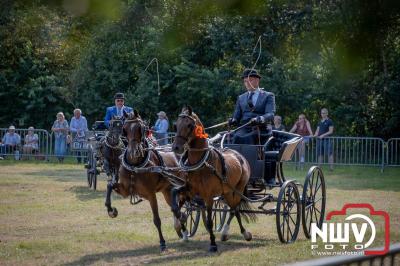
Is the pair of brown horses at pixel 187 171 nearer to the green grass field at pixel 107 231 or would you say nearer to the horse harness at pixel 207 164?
the horse harness at pixel 207 164

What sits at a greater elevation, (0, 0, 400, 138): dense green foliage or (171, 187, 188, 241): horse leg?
(0, 0, 400, 138): dense green foliage

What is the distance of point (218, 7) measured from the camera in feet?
7.45

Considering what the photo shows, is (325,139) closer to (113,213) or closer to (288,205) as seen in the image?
(288,205)

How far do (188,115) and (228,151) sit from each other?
1.04 metres

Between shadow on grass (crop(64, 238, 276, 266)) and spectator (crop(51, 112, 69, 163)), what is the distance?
15321mm

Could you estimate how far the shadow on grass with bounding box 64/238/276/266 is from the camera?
8266 mm

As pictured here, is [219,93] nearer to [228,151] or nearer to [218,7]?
[228,151]

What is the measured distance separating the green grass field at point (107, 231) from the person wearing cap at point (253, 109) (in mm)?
1399

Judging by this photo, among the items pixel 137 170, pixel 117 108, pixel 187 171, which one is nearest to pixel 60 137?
pixel 117 108

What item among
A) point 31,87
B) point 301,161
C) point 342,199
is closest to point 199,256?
point 342,199

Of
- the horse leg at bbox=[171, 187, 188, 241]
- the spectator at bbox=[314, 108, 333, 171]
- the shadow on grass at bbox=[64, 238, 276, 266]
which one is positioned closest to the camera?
the shadow on grass at bbox=[64, 238, 276, 266]

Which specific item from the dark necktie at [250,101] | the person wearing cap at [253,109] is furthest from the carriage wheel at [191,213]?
the dark necktie at [250,101]

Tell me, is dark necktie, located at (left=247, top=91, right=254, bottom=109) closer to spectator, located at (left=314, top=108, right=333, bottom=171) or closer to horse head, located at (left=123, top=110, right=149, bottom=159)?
horse head, located at (left=123, top=110, right=149, bottom=159)

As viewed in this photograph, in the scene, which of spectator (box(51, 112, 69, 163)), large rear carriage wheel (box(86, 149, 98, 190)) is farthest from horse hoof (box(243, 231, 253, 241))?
spectator (box(51, 112, 69, 163))
